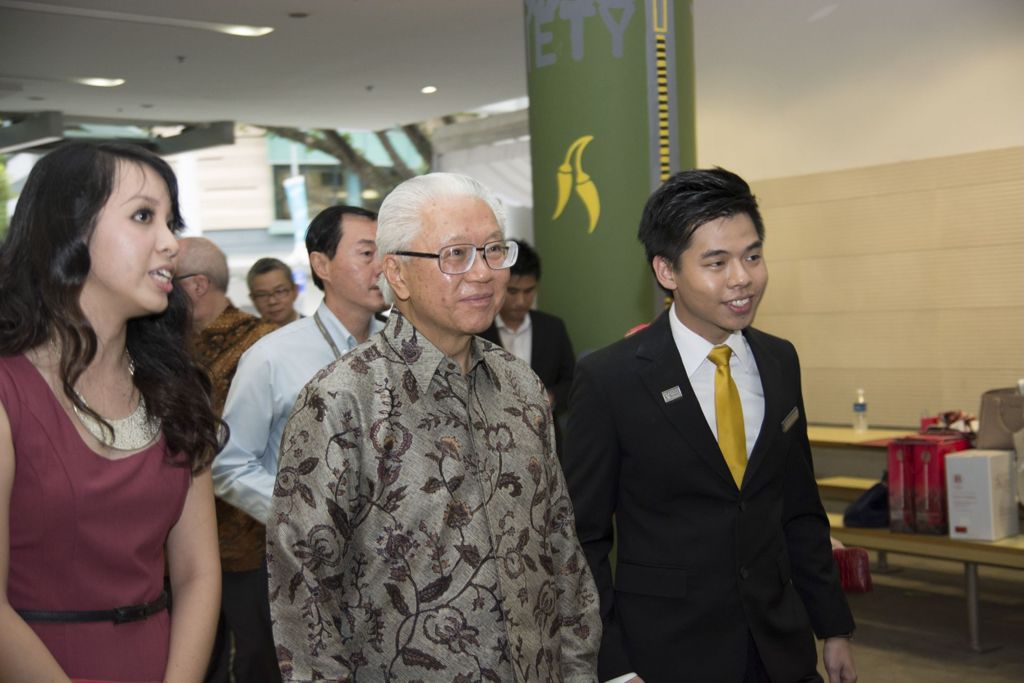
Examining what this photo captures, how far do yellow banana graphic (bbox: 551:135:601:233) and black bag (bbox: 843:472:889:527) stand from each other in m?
2.29

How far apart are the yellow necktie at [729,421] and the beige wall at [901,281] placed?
650 centimetres

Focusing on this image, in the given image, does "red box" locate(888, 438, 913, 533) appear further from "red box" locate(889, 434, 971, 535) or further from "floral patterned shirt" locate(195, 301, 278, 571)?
"floral patterned shirt" locate(195, 301, 278, 571)

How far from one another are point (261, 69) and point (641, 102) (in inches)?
293

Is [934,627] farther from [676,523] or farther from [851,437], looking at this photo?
[676,523]

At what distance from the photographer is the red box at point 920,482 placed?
5.89 m

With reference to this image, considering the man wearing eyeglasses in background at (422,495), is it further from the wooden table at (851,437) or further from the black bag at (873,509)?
the wooden table at (851,437)

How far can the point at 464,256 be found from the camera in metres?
2.10

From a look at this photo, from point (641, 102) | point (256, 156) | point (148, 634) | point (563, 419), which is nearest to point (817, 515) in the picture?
point (148, 634)

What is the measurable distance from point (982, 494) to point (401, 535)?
4.40 meters

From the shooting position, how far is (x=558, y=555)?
90.0 inches

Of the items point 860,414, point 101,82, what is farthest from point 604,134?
point 101,82

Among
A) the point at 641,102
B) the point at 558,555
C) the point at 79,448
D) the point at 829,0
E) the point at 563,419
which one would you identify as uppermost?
the point at 829,0

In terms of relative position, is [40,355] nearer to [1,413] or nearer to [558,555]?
[1,413]

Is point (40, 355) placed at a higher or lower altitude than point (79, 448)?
higher
